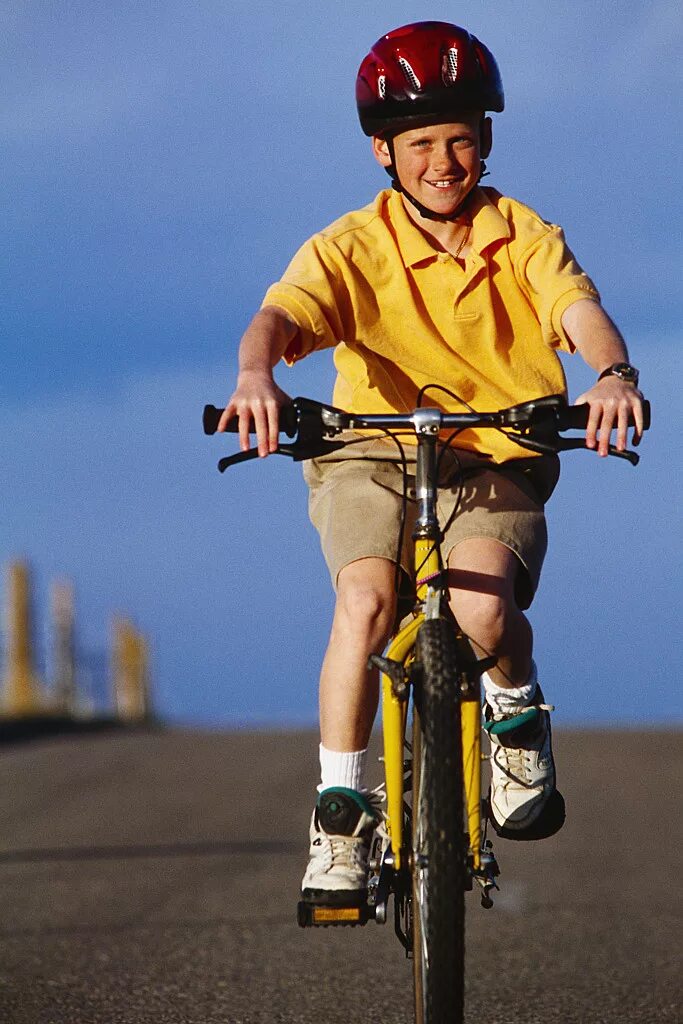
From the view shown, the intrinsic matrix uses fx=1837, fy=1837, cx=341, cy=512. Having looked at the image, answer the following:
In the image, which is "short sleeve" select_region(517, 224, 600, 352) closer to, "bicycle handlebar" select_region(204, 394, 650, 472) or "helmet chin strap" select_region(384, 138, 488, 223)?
"helmet chin strap" select_region(384, 138, 488, 223)

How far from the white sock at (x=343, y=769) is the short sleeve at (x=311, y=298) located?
1128 mm

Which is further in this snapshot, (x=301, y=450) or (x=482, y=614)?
(x=482, y=614)

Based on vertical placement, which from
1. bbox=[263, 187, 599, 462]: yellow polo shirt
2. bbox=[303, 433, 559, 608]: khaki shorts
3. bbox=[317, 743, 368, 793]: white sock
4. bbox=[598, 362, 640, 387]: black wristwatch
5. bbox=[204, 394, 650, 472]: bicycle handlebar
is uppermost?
bbox=[263, 187, 599, 462]: yellow polo shirt

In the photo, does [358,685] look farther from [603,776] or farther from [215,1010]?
[603,776]

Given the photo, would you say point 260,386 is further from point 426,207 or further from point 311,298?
point 426,207

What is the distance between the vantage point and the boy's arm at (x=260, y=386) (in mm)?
4516

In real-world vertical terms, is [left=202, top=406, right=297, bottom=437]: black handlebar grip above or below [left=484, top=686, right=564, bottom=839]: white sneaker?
above

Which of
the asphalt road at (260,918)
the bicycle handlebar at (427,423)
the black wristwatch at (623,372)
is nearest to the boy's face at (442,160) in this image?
the black wristwatch at (623,372)

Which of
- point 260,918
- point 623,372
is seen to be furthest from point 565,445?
point 260,918

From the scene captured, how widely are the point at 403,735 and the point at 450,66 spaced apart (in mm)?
1925

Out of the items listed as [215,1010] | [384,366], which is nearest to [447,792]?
[384,366]

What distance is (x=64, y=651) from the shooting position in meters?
46.7

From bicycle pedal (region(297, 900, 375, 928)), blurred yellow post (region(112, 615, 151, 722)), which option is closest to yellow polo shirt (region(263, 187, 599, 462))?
bicycle pedal (region(297, 900, 375, 928))

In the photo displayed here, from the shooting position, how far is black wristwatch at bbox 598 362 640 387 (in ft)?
15.6
